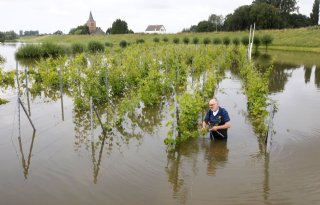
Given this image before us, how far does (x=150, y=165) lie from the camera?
24.3 ft

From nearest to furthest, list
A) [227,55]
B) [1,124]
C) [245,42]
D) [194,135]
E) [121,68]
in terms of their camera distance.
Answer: [194,135], [1,124], [121,68], [227,55], [245,42]

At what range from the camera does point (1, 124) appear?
10406mm

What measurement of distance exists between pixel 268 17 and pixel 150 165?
83.4m

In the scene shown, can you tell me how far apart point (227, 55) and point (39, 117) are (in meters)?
19.7

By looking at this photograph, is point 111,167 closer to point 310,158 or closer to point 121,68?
point 310,158

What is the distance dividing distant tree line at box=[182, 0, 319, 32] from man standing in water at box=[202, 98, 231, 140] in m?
80.2

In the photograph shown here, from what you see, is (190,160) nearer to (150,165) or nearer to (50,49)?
(150,165)

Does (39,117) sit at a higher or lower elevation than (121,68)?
lower

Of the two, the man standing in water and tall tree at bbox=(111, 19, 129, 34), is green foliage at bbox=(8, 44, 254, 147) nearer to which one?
the man standing in water

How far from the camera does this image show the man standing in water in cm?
812

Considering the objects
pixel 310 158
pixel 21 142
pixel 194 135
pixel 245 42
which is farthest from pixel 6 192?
pixel 245 42

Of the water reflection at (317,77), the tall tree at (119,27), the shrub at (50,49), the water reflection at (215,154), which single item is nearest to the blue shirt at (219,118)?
the water reflection at (215,154)

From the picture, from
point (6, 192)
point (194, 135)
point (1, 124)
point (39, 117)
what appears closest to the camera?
point (6, 192)

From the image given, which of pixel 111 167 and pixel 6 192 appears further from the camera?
pixel 111 167
